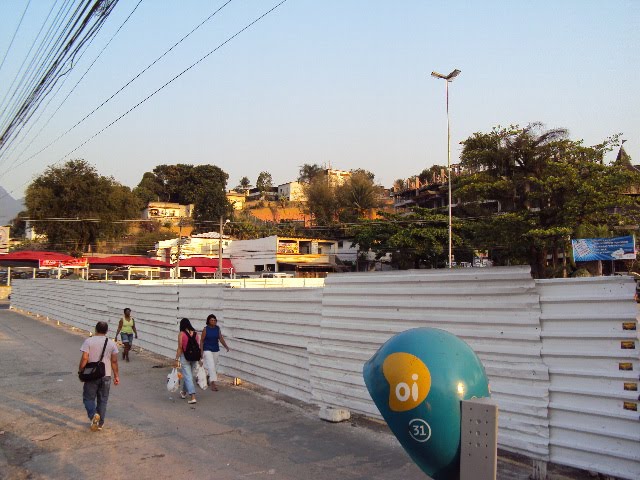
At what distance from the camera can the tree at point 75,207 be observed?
178ft

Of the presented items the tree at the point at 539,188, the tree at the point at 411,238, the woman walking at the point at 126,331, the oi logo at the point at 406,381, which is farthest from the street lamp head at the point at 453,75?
the oi logo at the point at 406,381

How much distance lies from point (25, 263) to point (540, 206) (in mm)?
36277

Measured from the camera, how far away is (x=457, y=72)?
31672 mm

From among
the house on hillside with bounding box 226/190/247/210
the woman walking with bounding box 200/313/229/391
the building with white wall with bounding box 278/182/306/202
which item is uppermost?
the building with white wall with bounding box 278/182/306/202

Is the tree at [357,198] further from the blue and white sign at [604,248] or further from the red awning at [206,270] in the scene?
the blue and white sign at [604,248]

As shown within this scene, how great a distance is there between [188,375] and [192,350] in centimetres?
42

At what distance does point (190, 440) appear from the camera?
282 inches

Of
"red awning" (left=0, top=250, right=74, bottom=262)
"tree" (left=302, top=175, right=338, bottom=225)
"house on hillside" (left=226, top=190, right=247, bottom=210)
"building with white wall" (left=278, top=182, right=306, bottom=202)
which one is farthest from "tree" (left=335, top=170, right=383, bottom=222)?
"house on hillside" (left=226, top=190, right=247, bottom=210)

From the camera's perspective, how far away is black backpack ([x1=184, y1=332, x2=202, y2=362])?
9539mm

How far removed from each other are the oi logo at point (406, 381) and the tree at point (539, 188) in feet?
→ 98.1

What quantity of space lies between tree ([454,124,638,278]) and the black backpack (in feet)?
83.4

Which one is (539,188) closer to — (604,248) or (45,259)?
(604,248)

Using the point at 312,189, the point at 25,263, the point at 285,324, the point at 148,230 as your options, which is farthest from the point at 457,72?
the point at 148,230

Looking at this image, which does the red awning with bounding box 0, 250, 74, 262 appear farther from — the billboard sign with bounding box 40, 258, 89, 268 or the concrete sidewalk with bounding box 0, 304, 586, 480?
the concrete sidewalk with bounding box 0, 304, 586, 480
